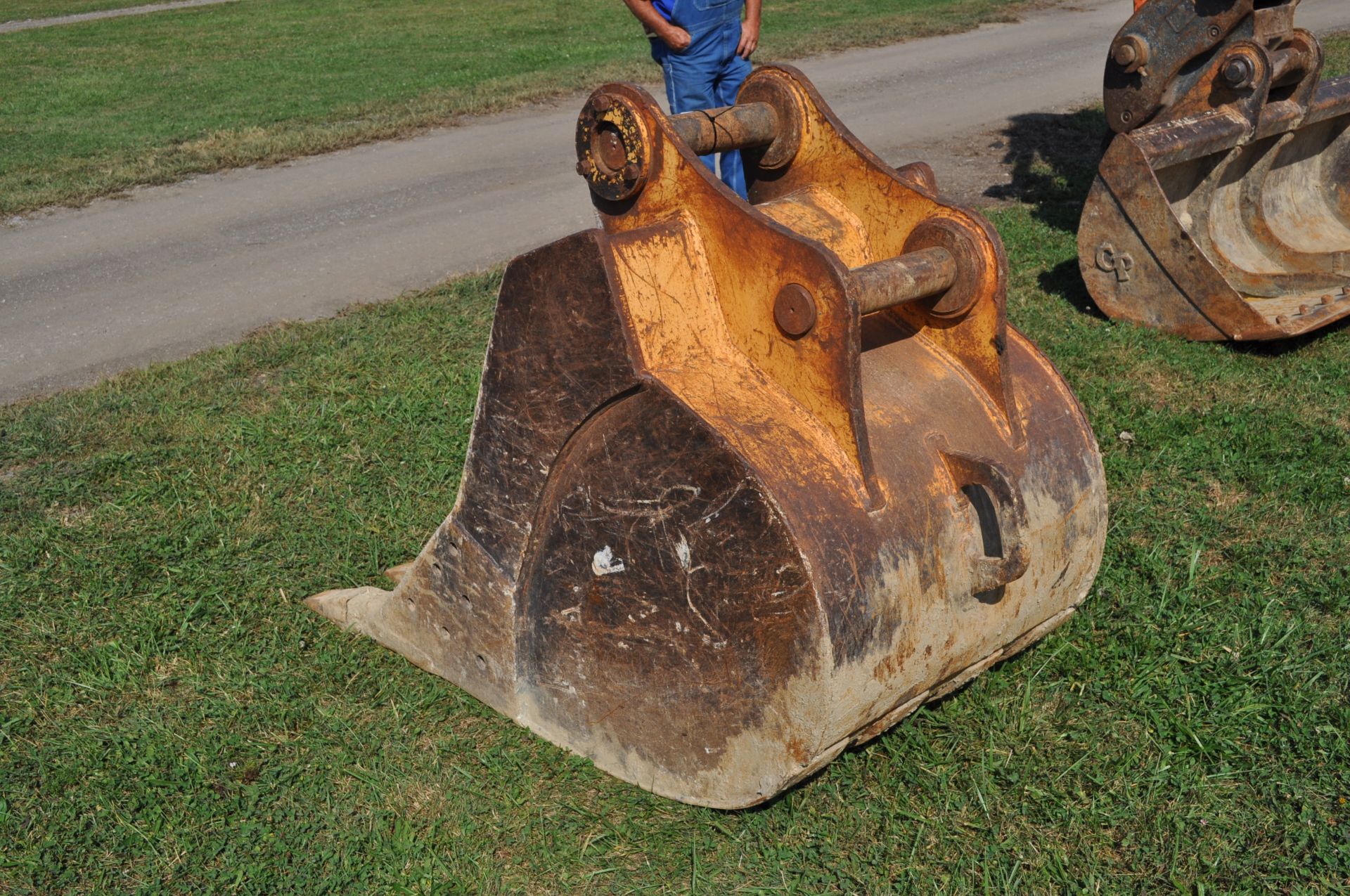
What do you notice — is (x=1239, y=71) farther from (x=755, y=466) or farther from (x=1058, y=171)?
(x=755, y=466)

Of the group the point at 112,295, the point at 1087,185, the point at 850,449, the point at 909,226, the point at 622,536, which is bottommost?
the point at 1087,185

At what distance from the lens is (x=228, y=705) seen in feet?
10.8

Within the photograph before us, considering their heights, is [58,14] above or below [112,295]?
above

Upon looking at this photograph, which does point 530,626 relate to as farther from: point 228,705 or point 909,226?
point 909,226

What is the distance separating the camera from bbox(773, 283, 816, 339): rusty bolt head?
8.04ft

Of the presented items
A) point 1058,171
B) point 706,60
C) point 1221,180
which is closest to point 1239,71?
point 1221,180

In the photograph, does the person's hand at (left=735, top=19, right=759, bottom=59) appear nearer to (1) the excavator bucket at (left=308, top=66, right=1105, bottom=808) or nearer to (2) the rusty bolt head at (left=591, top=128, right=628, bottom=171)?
(1) the excavator bucket at (left=308, top=66, right=1105, bottom=808)

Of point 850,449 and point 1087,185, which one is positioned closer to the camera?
point 850,449

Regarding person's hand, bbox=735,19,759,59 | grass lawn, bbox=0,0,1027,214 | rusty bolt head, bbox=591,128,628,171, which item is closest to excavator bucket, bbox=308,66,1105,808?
rusty bolt head, bbox=591,128,628,171

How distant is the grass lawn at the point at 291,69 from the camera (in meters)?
9.98

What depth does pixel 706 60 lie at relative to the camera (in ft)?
18.9

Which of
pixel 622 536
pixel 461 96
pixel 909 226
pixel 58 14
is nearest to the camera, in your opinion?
pixel 622 536

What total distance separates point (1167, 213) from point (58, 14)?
18.9 meters

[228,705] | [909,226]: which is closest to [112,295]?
[228,705]
